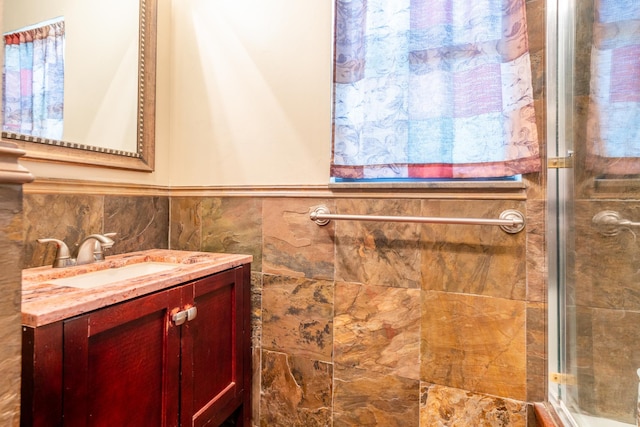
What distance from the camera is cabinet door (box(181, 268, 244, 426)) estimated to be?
3.35ft

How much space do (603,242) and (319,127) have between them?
1038mm

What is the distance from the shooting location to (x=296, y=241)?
1370mm

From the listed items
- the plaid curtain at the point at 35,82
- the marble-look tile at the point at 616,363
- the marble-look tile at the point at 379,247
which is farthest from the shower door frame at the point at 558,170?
the plaid curtain at the point at 35,82

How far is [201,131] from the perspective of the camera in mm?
1562

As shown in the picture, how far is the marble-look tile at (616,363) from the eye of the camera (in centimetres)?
103

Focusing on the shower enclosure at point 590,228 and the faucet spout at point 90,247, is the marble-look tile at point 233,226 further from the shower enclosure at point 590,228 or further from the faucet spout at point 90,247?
the shower enclosure at point 590,228

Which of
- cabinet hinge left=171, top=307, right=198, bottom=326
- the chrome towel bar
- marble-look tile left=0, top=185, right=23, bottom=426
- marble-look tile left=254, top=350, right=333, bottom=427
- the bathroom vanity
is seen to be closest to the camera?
marble-look tile left=0, top=185, right=23, bottom=426

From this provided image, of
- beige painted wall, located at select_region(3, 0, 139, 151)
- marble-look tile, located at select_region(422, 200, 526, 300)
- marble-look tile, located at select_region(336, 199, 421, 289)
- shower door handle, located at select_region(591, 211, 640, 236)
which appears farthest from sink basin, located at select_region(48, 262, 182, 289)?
shower door handle, located at select_region(591, 211, 640, 236)

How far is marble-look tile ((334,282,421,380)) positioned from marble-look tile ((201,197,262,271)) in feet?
1.37

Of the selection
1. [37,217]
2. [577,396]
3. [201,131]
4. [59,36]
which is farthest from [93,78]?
[577,396]

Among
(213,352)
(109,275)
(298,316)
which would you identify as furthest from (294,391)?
(109,275)

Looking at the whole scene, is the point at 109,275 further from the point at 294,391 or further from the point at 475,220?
the point at 475,220

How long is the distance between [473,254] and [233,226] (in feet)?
3.17

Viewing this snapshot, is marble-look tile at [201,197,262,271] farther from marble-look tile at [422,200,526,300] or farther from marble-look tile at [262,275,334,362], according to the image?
marble-look tile at [422,200,526,300]
